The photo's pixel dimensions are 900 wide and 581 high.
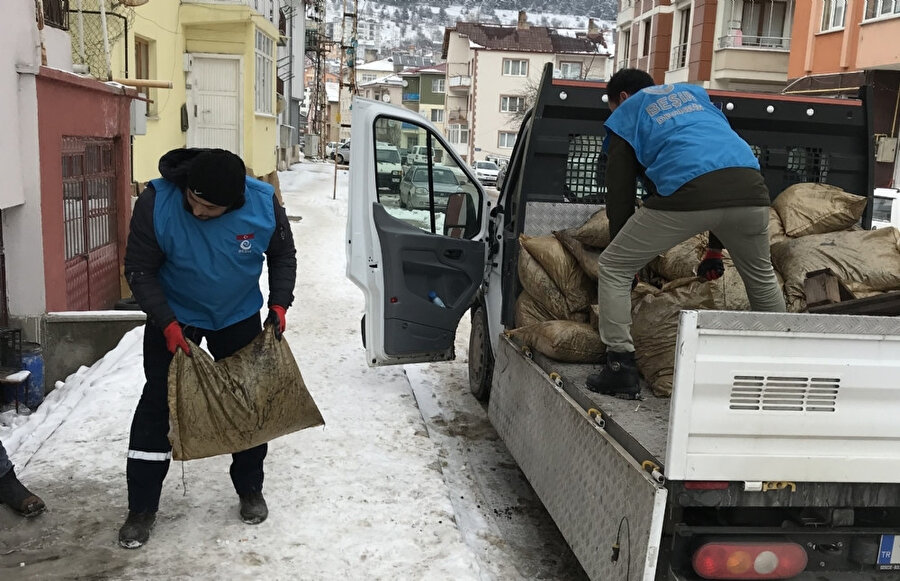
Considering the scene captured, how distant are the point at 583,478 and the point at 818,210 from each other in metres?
2.41

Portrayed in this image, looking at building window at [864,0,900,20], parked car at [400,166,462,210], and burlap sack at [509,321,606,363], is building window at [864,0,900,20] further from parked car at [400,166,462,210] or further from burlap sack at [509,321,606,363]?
burlap sack at [509,321,606,363]

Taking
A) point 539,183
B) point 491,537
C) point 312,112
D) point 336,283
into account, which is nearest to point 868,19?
point 336,283

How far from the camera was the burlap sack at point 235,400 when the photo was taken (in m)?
3.41

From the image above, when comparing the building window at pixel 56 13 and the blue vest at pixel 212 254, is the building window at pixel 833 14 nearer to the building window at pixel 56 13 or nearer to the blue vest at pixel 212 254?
the building window at pixel 56 13

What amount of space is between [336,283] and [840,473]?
827 centimetres

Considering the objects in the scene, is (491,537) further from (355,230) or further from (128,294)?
(128,294)

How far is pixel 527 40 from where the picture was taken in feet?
206

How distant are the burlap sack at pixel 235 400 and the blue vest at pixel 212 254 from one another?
0.67ft

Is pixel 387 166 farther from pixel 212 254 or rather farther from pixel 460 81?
pixel 460 81

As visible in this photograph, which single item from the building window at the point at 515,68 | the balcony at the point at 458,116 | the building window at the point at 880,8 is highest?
the building window at the point at 515,68

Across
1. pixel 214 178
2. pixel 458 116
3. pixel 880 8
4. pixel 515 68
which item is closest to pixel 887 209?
pixel 880 8

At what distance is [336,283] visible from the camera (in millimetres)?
10508

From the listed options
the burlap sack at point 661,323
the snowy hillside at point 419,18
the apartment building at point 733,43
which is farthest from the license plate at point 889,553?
the snowy hillside at point 419,18

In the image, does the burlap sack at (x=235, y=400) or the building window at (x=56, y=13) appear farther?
the building window at (x=56, y=13)
